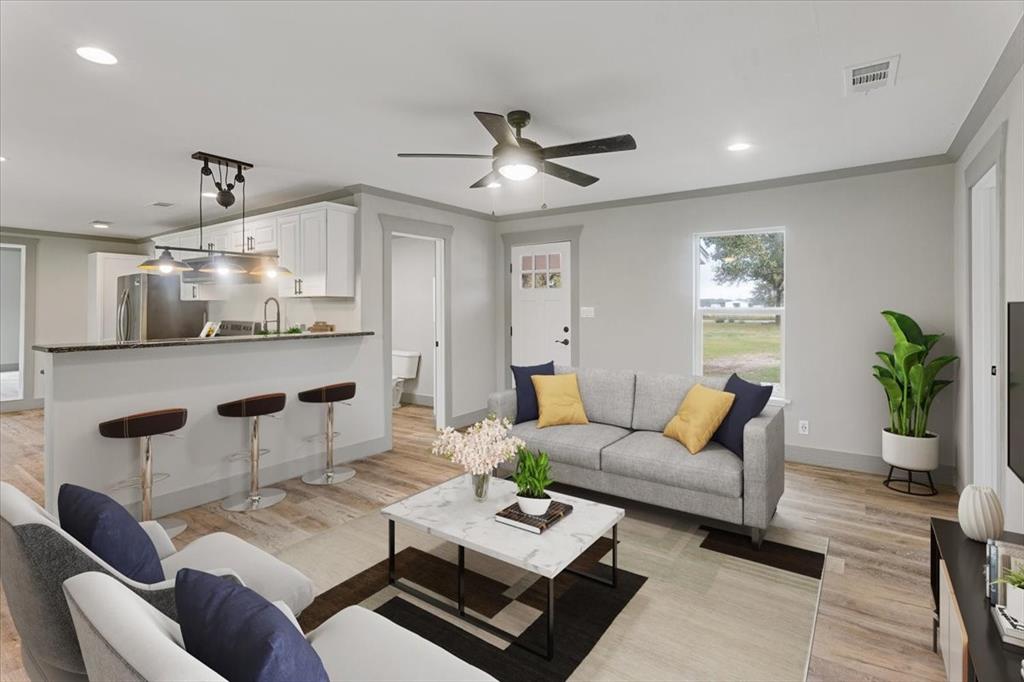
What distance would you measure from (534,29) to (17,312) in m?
8.92

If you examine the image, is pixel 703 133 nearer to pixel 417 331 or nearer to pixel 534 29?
pixel 534 29

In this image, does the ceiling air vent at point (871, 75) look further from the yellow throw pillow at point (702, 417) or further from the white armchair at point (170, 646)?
the white armchair at point (170, 646)

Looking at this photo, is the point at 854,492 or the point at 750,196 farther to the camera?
→ the point at 750,196

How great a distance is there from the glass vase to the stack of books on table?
1874mm

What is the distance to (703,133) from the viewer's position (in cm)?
349

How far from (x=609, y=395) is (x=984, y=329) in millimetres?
2464

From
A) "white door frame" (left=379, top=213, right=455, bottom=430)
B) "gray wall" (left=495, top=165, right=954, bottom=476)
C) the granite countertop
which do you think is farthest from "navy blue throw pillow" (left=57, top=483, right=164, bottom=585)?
"gray wall" (left=495, top=165, right=954, bottom=476)

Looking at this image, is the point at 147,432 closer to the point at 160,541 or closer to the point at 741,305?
the point at 160,541

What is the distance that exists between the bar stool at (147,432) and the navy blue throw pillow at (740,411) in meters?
3.53

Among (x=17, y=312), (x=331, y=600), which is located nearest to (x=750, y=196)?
(x=331, y=600)

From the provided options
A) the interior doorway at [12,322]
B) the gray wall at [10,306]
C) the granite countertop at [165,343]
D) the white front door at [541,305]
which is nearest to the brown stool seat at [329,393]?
the granite countertop at [165,343]

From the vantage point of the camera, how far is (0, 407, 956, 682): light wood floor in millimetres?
2111

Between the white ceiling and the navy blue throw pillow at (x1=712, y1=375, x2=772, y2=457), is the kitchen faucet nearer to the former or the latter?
the white ceiling

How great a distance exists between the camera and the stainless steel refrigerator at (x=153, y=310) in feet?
21.8
